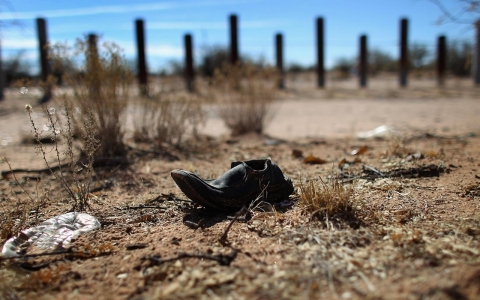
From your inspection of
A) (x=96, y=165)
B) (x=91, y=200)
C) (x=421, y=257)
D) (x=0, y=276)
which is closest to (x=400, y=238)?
(x=421, y=257)

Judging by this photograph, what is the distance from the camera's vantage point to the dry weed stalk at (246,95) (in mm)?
6652

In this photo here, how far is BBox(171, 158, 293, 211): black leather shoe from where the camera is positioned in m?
2.69

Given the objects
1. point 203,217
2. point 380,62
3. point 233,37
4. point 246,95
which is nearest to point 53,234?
point 203,217

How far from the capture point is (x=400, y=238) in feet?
7.00

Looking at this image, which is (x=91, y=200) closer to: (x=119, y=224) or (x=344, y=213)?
(x=119, y=224)

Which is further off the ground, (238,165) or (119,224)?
(238,165)

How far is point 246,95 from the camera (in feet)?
22.2

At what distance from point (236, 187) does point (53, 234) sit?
3.84 ft

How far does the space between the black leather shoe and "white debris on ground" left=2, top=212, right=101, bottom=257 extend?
0.64 meters

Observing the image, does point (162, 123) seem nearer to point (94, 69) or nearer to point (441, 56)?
point (94, 69)

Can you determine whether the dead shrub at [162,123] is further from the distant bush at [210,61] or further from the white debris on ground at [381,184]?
the distant bush at [210,61]

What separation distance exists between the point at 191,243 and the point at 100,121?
9.89 feet

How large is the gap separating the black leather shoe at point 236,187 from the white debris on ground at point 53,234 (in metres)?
0.64

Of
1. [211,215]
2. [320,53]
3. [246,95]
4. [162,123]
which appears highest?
[320,53]
